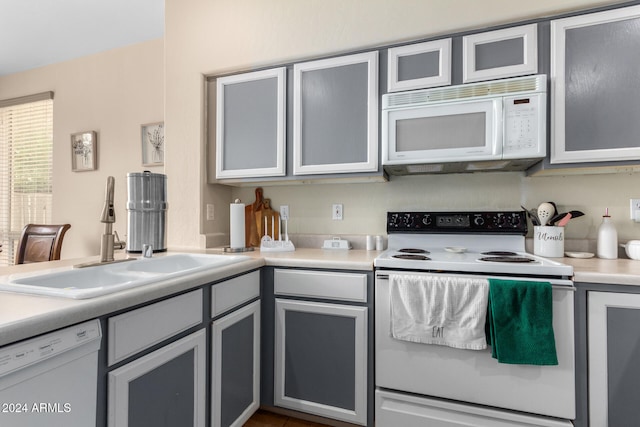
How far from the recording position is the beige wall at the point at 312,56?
71.2 inches

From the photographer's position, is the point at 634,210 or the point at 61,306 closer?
the point at 61,306

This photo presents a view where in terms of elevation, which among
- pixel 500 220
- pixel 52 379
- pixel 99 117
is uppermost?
pixel 99 117

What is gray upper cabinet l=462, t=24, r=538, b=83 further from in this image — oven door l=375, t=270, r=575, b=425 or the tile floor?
the tile floor

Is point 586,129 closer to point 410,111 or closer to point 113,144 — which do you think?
point 410,111

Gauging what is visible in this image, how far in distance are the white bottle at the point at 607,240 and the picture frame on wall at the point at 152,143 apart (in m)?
3.19

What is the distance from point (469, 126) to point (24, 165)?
4451 millimetres

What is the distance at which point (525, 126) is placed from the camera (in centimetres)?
160

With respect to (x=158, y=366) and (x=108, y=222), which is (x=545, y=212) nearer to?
(x=158, y=366)

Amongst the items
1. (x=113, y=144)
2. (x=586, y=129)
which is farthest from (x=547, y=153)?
(x=113, y=144)

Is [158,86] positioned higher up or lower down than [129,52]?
lower down

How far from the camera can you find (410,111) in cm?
177

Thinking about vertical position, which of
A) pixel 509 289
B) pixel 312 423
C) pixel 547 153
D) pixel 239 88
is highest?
pixel 239 88

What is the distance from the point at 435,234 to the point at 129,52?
126 inches

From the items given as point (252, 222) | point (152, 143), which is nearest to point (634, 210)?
point (252, 222)
